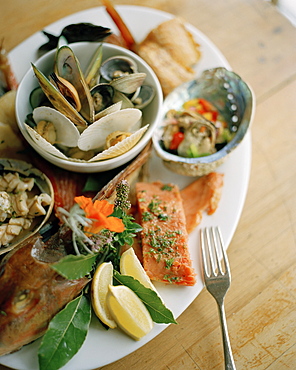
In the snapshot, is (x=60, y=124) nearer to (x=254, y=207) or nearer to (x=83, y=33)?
(x=83, y=33)

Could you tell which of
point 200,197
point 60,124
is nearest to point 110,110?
point 60,124

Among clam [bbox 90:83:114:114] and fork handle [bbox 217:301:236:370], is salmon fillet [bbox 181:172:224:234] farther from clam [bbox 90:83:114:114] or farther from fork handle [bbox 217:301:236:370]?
clam [bbox 90:83:114:114]

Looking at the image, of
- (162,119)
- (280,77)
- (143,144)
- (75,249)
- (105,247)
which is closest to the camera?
(75,249)

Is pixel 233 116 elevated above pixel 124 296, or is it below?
above

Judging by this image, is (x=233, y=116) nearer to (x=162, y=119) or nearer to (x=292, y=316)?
(x=162, y=119)

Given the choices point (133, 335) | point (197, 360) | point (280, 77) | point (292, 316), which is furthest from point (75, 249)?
point (280, 77)

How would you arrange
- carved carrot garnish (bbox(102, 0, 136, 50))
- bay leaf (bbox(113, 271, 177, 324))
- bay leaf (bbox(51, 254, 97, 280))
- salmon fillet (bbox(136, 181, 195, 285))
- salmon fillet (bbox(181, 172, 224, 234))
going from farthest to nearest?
carved carrot garnish (bbox(102, 0, 136, 50)) < salmon fillet (bbox(181, 172, 224, 234)) < salmon fillet (bbox(136, 181, 195, 285)) < bay leaf (bbox(113, 271, 177, 324)) < bay leaf (bbox(51, 254, 97, 280))

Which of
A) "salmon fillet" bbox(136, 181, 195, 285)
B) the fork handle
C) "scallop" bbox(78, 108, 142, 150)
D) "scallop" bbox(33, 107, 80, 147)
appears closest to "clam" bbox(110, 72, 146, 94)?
"scallop" bbox(78, 108, 142, 150)
